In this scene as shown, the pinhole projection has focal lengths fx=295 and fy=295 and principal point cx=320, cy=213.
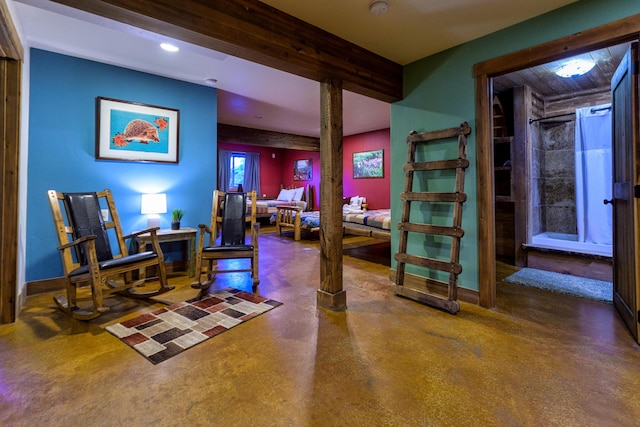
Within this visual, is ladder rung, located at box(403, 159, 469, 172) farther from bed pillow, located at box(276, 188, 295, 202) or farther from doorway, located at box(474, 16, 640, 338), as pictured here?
bed pillow, located at box(276, 188, 295, 202)

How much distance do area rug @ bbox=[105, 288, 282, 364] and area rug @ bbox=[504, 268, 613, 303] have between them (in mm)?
2831

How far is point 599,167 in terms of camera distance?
13.5 ft

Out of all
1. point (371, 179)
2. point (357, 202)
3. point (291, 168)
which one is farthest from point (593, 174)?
point (291, 168)

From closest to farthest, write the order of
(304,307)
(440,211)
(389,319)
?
(389,319), (304,307), (440,211)

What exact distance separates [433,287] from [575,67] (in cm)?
296

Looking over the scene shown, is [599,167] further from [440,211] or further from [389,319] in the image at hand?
[389,319]

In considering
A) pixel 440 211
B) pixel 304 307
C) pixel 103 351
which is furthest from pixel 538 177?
pixel 103 351

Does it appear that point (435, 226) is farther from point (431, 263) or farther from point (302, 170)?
point (302, 170)

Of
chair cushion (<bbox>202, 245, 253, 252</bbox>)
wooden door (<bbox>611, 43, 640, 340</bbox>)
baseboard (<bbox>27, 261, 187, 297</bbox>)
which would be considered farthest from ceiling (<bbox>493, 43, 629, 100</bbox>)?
baseboard (<bbox>27, 261, 187, 297</bbox>)

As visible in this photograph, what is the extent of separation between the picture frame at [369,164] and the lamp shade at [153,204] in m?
5.21

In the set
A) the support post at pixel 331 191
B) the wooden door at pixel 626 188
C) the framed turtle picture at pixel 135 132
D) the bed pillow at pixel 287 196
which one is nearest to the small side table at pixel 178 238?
the framed turtle picture at pixel 135 132

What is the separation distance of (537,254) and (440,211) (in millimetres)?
2208

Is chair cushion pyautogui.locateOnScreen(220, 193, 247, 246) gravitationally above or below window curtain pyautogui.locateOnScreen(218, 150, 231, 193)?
below

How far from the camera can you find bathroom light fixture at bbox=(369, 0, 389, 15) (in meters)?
2.08
